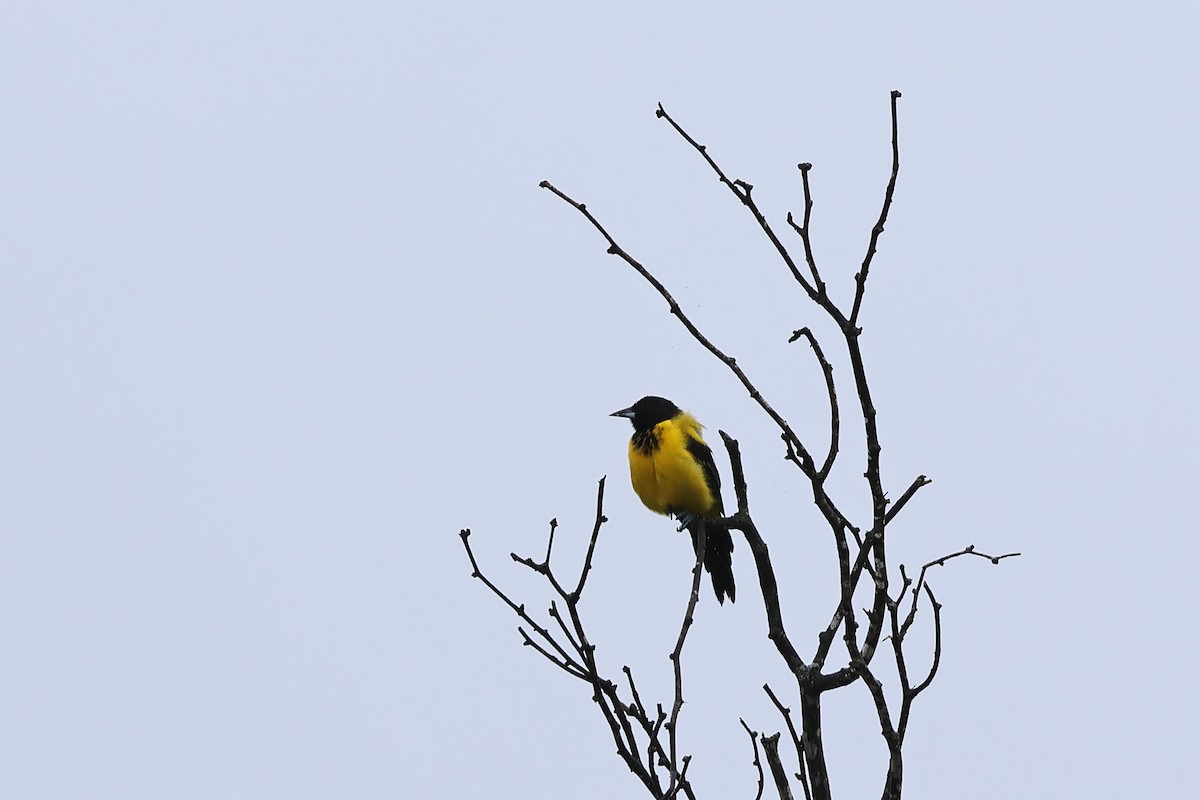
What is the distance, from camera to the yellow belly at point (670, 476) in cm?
714

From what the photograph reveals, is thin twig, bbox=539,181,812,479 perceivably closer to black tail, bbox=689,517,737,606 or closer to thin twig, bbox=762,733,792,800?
thin twig, bbox=762,733,792,800

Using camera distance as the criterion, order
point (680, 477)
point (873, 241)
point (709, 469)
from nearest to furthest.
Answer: point (873, 241)
point (680, 477)
point (709, 469)

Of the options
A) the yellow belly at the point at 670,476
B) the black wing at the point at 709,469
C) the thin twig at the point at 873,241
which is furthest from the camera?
the black wing at the point at 709,469

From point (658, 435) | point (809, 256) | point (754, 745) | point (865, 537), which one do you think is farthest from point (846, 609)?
point (658, 435)

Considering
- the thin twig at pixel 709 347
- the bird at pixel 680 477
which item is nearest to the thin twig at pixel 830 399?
the thin twig at pixel 709 347

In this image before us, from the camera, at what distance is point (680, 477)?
23.4ft

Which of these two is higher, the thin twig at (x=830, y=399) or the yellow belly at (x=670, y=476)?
the yellow belly at (x=670, y=476)

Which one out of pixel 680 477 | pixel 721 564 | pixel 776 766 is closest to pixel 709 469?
pixel 680 477

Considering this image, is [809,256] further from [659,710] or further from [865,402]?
[659,710]

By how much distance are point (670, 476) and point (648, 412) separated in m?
0.57

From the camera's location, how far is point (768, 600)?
3547mm

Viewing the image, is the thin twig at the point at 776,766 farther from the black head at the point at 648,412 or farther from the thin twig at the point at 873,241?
the black head at the point at 648,412

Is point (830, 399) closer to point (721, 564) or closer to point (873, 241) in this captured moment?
→ point (873, 241)

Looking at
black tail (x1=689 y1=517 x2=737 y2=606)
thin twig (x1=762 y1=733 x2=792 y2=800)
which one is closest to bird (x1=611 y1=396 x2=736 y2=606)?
black tail (x1=689 y1=517 x2=737 y2=606)
